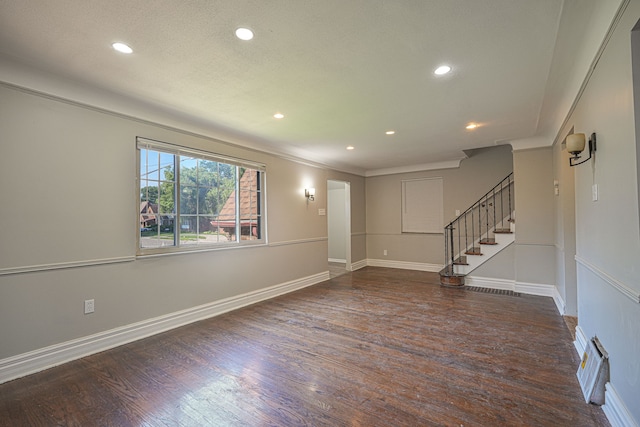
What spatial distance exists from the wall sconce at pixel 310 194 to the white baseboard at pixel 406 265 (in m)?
2.97

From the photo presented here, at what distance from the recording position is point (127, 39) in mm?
1987

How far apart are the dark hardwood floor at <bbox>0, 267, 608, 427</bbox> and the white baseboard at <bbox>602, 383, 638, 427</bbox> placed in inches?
3.0

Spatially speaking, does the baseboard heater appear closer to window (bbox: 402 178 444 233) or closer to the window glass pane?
the window glass pane

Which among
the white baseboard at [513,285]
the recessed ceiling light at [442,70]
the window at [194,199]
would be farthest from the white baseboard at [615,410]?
the window at [194,199]

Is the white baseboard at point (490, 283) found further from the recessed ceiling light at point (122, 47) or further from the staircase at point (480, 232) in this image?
the recessed ceiling light at point (122, 47)

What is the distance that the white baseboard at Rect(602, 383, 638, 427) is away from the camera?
5.11ft

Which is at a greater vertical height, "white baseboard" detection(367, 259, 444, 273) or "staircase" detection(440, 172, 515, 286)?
"staircase" detection(440, 172, 515, 286)

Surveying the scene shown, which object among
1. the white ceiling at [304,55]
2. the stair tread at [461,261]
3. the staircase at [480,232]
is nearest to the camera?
the white ceiling at [304,55]

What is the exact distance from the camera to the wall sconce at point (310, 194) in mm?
5516

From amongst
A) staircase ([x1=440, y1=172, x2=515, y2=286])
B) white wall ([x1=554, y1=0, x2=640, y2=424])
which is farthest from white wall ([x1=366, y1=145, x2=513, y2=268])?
white wall ([x1=554, y1=0, x2=640, y2=424])

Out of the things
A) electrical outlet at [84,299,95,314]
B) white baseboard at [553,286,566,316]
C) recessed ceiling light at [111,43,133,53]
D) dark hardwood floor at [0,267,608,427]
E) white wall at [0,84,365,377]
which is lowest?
dark hardwood floor at [0,267,608,427]

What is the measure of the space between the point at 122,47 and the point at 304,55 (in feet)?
4.31

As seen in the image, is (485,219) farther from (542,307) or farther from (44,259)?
(44,259)

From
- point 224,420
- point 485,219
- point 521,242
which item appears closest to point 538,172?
point 521,242
